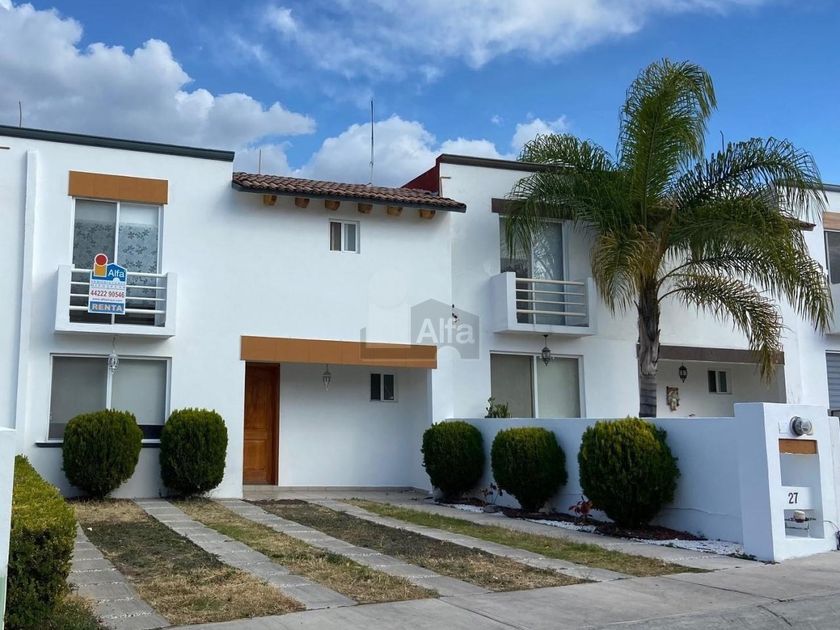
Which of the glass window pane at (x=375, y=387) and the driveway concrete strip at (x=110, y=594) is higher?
the glass window pane at (x=375, y=387)

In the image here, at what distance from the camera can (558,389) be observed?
57.1 ft

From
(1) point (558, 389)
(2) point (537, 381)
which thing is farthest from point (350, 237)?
(1) point (558, 389)

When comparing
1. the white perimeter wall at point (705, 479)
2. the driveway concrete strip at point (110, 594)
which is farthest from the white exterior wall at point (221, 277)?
the white perimeter wall at point (705, 479)

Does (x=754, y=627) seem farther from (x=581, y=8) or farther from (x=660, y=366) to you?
(x=660, y=366)

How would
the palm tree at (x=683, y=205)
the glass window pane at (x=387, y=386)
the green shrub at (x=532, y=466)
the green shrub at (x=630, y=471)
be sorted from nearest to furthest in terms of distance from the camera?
the green shrub at (x=630, y=471) → the green shrub at (x=532, y=466) → the palm tree at (x=683, y=205) → the glass window pane at (x=387, y=386)

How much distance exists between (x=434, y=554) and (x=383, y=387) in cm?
770

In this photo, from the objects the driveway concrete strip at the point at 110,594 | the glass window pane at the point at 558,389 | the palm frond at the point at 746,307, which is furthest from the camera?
the glass window pane at the point at 558,389

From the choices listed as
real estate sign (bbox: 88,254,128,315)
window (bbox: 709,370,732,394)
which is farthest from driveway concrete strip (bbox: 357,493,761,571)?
window (bbox: 709,370,732,394)

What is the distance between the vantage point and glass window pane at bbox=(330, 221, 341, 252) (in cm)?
1634

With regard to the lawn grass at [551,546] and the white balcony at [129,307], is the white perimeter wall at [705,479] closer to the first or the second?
the lawn grass at [551,546]

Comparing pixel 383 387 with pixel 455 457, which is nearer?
pixel 455 457

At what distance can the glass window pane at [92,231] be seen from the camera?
14.8m

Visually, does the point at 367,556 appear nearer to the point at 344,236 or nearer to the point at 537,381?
the point at 344,236

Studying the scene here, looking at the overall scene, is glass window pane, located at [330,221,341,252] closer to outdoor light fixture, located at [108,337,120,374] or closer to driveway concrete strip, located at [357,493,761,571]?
outdoor light fixture, located at [108,337,120,374]
